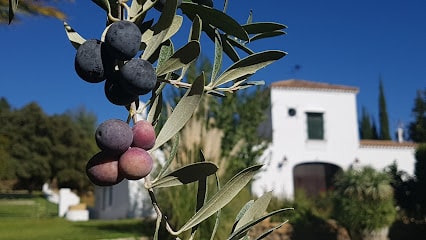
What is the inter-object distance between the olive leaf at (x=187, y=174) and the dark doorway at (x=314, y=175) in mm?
14878

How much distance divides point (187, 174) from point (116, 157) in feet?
0.27

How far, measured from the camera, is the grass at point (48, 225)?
7.93 meters

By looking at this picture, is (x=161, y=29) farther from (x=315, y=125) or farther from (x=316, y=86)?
(x=316, y=86)

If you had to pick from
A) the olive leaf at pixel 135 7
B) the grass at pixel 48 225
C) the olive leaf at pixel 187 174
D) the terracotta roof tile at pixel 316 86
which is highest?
the terracotta roof tile at pixel 316 86

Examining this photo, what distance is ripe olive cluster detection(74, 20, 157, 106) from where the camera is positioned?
473 mm

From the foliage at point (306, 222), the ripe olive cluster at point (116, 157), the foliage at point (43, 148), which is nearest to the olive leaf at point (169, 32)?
the ripe olive cluster at point (116, 157)

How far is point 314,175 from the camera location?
15.1 meters

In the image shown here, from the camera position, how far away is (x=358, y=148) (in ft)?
49.4

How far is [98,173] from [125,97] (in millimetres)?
96

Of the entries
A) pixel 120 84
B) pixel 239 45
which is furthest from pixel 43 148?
pixel 120 84

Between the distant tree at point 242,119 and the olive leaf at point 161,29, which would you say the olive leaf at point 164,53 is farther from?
the distant tree at point 242,119

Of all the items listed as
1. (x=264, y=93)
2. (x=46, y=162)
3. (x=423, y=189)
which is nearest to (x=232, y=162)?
(x=423, y=189)

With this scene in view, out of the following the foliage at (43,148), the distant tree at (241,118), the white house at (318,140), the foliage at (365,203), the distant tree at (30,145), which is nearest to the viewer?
the foliage at (365,203)

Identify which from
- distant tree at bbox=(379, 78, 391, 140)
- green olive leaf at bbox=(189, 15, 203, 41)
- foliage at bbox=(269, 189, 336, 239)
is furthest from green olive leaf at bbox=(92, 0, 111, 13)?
distant tree at bbox=(379, 78, 391, 140)
